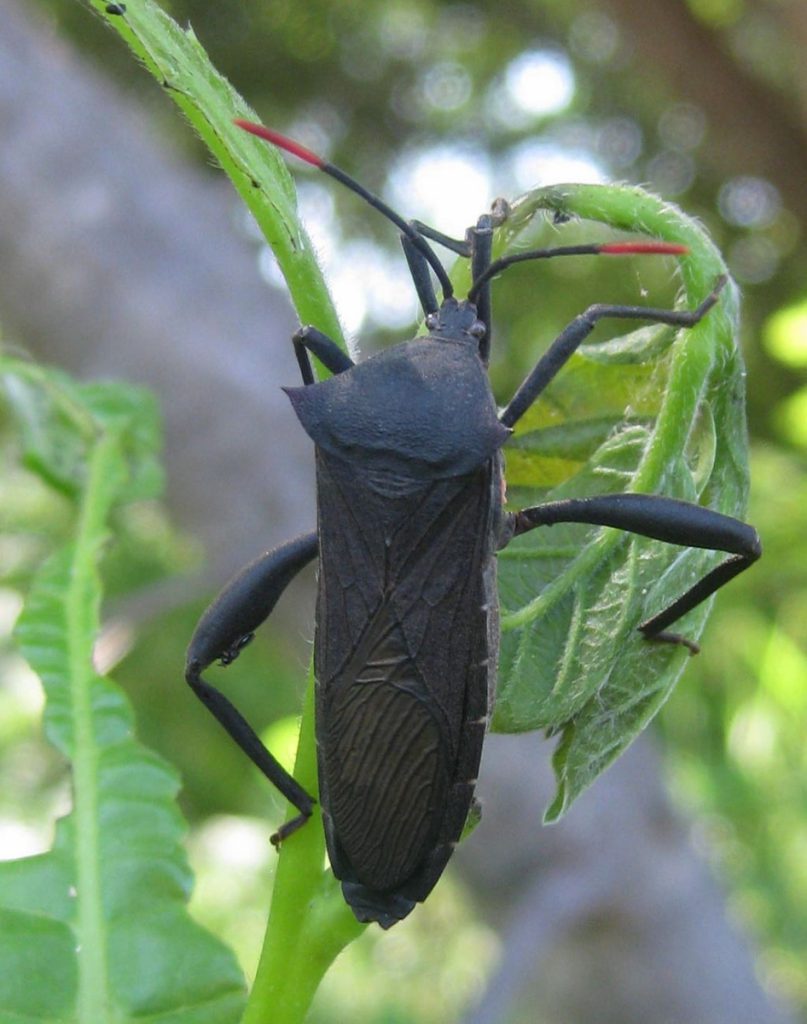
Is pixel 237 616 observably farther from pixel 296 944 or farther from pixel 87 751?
pixel 296 944

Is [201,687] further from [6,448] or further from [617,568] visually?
[6,448]

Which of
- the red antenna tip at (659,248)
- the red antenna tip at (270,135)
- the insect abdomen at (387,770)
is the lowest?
the insect abdomen at (387,770)

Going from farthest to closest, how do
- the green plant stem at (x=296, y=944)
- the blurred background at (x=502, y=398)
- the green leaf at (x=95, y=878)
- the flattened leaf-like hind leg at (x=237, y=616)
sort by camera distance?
the blurred background at (x=502, y=398) < the flattened leaf-like hind leg at (x=237, y=616) < the green leaf at (x=95, y=878) < the green plant stem at (x=296, y=944)

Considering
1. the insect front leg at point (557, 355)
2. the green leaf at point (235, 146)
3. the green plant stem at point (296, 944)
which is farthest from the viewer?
the insect front leg at point (557, 355)

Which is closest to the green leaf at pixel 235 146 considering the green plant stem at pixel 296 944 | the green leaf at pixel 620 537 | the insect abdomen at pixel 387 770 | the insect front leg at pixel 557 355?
the green leaf at pixel 620 537

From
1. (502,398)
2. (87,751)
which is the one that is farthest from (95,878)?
(502,398)

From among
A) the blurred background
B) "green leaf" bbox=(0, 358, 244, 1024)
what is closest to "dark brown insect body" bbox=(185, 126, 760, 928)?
"green leaf" bbox=(0, 358, 244, 1024)

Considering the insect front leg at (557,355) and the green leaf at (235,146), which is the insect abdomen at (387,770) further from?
the green leaf at (235,146)
